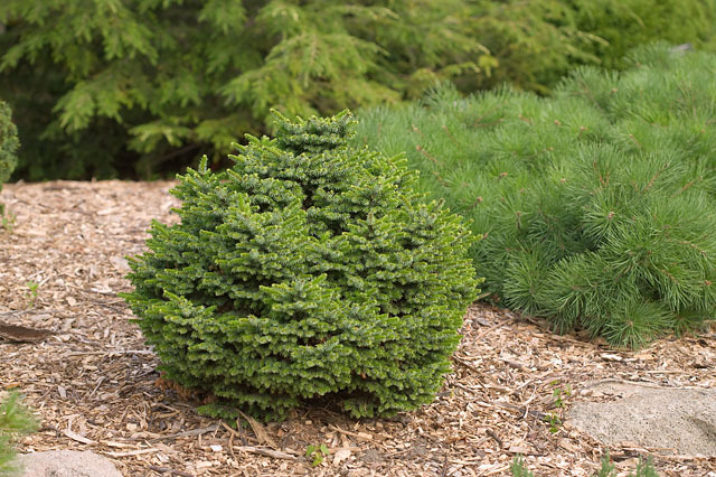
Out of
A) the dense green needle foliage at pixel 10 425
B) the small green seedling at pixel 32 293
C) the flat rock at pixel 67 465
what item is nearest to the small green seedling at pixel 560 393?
the flat rock at pixel 67 465

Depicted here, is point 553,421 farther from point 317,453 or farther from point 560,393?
point 317,453

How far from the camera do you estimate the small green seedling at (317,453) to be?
235 centimetres

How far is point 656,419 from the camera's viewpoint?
103 inches

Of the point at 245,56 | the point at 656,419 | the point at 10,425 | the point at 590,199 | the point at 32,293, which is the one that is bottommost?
the point at 32,293

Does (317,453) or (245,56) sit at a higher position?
(245,56)

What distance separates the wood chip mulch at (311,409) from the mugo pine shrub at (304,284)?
13 cm

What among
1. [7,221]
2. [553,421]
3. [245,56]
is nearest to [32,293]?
[7,221]

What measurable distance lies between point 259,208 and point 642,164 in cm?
198

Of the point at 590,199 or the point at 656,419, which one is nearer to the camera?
the point at 656,419

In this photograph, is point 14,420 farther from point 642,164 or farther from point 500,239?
point 642,164

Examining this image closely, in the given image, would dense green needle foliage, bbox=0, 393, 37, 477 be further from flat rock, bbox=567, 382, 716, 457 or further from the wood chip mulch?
flat rock, bbox=567, 382, 716, 457

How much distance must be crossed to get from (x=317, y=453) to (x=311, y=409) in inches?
9.3

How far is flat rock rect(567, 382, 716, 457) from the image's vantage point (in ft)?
8.29

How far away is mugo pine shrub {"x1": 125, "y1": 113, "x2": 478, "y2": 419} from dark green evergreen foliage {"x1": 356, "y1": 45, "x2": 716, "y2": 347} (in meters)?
1.00
